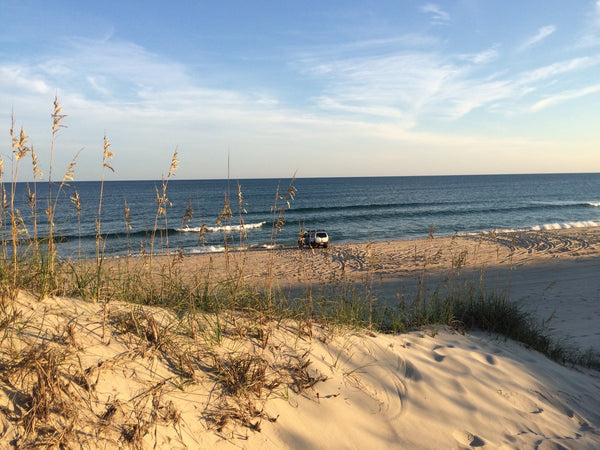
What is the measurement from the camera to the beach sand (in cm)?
212

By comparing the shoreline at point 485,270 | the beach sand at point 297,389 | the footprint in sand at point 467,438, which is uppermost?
the beach sand at point 297,389

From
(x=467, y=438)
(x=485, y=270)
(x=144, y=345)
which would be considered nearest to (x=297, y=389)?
(x=144, y=345)

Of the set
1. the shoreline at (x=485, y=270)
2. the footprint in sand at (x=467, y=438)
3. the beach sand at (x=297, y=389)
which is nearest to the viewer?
the beach sand at (x=297, y=389)

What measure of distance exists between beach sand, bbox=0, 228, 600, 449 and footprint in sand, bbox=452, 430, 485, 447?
11mm

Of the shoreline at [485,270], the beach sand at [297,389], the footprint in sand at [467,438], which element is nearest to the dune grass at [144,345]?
the beach sand at [297,389]

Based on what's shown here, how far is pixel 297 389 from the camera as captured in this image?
2725 mm

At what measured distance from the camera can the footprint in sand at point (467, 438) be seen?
2.59 metres

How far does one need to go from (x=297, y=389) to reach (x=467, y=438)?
4.29 ft

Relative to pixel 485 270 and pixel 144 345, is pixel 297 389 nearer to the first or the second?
pixel 144 345

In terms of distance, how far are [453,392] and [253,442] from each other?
190cm

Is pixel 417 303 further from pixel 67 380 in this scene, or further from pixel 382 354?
pixel 67 380

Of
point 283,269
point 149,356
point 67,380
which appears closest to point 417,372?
point 149,356

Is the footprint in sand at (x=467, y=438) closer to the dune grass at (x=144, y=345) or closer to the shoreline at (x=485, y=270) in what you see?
the dune grass at (x=144, y=345)

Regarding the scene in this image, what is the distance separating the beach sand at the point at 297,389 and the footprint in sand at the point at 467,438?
0.4 inches
